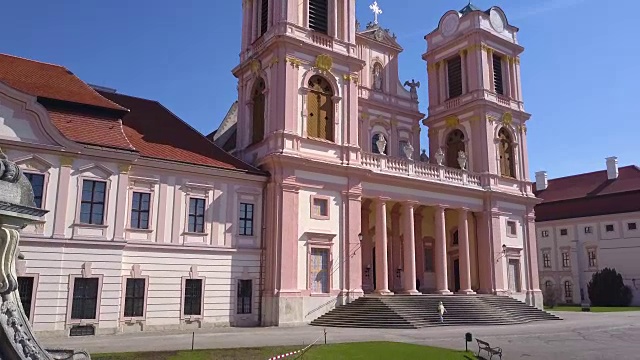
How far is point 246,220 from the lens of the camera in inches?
1099

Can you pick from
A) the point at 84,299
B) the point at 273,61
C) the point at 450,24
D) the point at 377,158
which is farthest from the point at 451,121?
the point at 84,299

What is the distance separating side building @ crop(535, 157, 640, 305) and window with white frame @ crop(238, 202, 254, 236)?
42.2 metres

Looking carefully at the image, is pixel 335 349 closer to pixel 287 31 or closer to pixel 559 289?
pixel 287 31

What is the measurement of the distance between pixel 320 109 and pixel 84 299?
15.9m

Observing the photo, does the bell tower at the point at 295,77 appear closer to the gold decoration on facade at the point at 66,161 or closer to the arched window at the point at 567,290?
the gold decoration on facade at the point at 66,161

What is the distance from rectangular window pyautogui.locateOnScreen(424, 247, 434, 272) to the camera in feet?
126

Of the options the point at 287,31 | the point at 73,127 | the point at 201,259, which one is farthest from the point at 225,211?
the point at 287,31

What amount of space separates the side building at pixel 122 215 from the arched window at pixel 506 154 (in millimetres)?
20592

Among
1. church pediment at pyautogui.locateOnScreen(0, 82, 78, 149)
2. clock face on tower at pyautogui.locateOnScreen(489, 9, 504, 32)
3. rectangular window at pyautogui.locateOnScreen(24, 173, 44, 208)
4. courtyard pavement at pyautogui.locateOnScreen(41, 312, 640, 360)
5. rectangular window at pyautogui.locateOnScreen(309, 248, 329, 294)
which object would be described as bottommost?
courtyard pavement at pyautogui.locateOnScreen(41, 312, 640, 360)

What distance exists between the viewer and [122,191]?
23500 mm

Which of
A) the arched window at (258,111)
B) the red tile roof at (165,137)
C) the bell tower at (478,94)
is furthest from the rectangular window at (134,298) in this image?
the bell tower at (478,94)

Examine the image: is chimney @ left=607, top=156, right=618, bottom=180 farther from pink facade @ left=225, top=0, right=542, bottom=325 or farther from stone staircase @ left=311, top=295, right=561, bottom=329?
stone staircase @ left=311, top=295, right=561, bottom=329

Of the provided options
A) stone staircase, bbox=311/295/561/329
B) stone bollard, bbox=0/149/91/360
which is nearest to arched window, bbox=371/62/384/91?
stone staircase, bbox=311/295/561/329

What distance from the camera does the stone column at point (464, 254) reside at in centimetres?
3528
